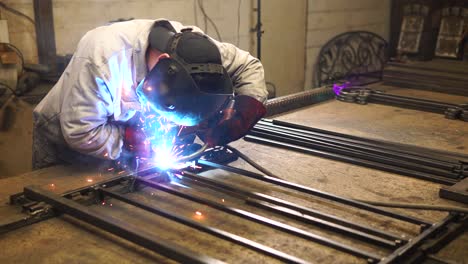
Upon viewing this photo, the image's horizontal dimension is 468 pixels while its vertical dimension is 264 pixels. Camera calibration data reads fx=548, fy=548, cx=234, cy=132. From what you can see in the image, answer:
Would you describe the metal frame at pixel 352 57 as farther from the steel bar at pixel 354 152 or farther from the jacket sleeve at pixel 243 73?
the jacket sleeve at pixel 243 73

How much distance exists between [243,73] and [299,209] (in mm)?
767

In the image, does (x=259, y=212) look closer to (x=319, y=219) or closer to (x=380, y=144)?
(x=319, y=219)

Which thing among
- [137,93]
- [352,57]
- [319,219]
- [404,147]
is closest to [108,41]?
[137,93]

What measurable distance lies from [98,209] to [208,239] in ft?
1.49

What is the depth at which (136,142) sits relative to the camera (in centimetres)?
212

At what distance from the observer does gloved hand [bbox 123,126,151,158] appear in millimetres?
2111

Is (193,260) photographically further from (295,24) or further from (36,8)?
(295,24)

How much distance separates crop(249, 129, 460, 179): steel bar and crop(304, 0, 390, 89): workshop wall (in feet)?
10.3

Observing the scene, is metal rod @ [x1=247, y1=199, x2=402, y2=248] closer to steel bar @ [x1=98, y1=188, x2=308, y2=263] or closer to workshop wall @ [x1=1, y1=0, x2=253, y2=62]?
steel bar @ [x1=98, y1=188, x2=308, y2=263]

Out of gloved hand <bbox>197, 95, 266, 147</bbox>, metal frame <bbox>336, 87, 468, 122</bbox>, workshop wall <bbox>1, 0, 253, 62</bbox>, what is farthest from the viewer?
workshop wall <bbox>1, 0, 253, 62</bbox>

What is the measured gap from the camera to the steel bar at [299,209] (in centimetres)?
165

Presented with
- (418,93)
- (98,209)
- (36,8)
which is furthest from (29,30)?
(418,93)

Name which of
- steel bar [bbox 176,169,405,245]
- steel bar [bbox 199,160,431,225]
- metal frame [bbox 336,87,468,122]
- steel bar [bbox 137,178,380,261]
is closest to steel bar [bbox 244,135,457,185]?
steel bar [bbox 199,160,431,225]

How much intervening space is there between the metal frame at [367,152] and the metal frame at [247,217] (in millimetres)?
452
